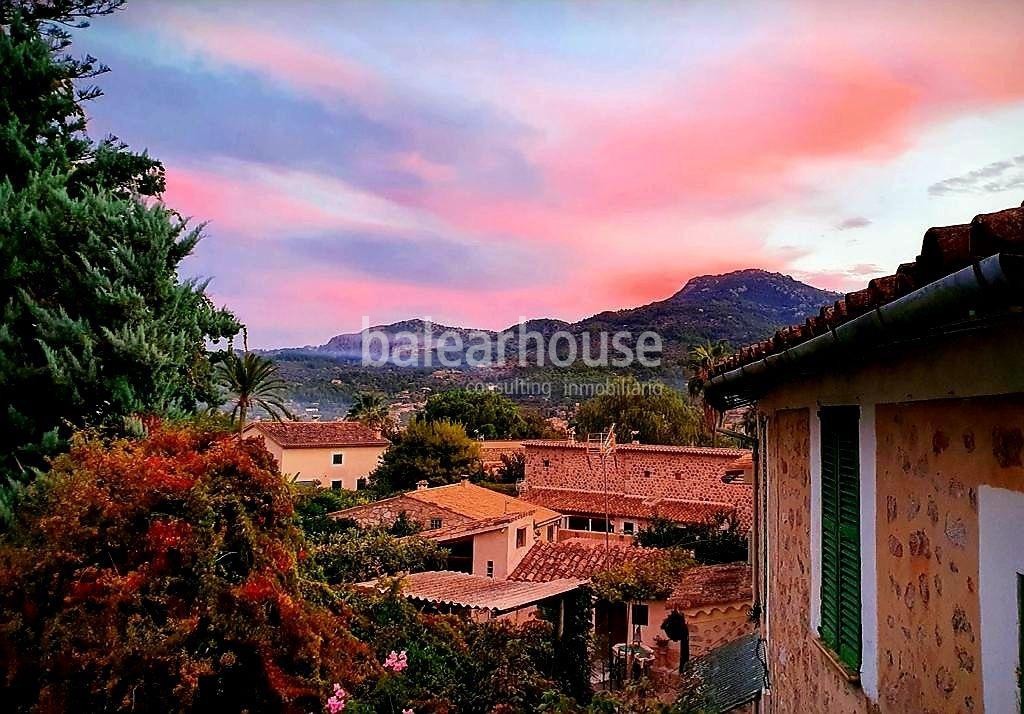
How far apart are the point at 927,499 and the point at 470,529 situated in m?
21.7

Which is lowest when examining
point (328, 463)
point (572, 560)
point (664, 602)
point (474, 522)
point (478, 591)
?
point (664, 602)

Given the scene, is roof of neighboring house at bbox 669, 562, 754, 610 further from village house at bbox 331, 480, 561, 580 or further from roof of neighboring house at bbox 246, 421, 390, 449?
roof of neighboring house at bbox 246, 421, 390, 449

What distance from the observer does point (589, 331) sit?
92.6m

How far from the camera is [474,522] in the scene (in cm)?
2467

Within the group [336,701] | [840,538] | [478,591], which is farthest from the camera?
[478,591]

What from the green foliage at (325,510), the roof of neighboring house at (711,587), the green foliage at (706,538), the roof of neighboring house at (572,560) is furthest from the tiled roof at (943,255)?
the green foliage at (706,538)

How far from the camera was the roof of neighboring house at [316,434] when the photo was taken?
158 ft

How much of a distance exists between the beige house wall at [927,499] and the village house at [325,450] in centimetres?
4707

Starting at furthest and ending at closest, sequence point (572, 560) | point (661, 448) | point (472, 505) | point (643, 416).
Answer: point (643, 416)
point (661, 448)
point (472, 505)
point (572, 560)

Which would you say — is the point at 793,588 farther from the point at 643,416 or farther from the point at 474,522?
the point at 643,416

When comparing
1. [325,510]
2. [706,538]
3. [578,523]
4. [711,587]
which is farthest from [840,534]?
[325,510]

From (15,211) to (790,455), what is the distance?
27.5 feet

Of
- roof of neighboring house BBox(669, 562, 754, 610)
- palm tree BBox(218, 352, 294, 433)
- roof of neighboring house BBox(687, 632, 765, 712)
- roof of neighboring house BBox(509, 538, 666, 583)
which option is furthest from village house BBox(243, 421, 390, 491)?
roof of neighboring house BBox(687, 632, 765, 712)

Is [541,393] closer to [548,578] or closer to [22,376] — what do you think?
[548,578]
